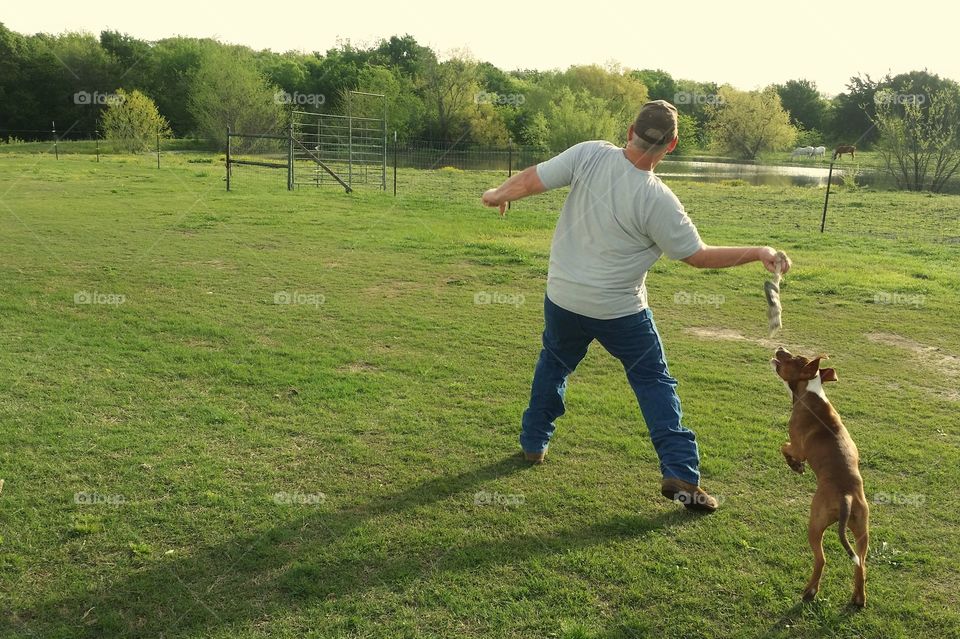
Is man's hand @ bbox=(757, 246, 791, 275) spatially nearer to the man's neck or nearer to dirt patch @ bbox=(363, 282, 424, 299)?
the man's neck

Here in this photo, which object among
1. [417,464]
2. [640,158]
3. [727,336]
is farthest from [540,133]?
[640,158]

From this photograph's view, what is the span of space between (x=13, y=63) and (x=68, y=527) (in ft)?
227

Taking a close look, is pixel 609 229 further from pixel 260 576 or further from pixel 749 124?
pixel 749 124

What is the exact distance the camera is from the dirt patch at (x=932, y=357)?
661 cm

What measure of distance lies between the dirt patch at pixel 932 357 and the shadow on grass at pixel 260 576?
3.92 m

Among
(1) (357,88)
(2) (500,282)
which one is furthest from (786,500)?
(1) (357,88)

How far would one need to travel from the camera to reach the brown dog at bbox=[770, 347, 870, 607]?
3137 millimetres

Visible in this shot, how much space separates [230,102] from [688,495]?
60872 millimetres

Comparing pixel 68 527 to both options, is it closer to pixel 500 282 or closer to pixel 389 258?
pixel 500 282

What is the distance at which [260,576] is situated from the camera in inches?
137

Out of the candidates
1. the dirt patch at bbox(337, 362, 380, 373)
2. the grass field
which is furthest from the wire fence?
the dirt patch at bbox(337, 362, 380, 373)

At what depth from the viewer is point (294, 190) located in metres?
23.7

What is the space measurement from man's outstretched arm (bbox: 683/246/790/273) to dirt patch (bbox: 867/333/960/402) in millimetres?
3905

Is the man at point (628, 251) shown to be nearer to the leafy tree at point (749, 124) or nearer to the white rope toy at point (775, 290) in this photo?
the white rope toy at point (775, 290)
